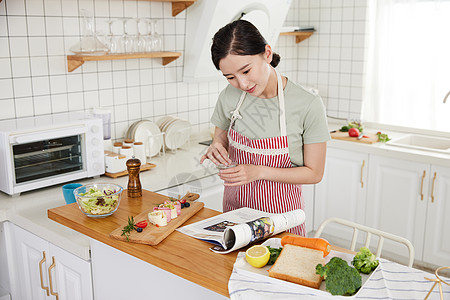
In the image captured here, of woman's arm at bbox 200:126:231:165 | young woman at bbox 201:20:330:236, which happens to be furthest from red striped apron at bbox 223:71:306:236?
woman's arm at bbox 200:126:231:165

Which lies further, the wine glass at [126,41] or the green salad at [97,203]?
the wine glass at [126,41]

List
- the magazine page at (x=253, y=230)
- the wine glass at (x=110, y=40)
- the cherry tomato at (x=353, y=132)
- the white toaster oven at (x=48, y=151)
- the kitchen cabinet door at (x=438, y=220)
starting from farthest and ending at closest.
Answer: the cherry tomato at (x=353, y=132)
the kitchen cabinet door at (x=438, y=220)
the wine glass at (x=110, y=40)
the white toaster oven at (x=48, y=151)
the magazine page at (x=253, y=230)

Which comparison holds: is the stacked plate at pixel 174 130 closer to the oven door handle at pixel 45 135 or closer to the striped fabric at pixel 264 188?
the oven door handle at pixel 45 135

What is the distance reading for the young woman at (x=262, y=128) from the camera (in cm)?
158

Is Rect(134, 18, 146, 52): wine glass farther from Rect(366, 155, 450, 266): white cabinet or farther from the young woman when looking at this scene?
Rect(366, 155, 450, 266): white cabinet

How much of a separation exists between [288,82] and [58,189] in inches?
50.8

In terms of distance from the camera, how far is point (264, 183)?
187 centimetres

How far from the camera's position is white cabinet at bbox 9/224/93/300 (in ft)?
6.09

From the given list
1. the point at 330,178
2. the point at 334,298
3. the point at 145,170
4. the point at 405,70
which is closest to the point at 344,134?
the point at 330,178

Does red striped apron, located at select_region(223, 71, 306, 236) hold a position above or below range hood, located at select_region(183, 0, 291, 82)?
below

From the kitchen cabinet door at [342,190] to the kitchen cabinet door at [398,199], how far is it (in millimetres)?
61

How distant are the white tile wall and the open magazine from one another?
4.60 feet

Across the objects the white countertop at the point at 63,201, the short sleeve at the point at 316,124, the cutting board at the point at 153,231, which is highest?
the short sleeve at the point at 316,124

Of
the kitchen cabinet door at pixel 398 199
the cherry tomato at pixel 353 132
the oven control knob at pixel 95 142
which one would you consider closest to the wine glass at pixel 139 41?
the oven control knob at pixel 95 142
